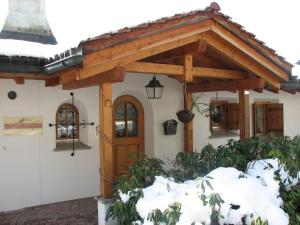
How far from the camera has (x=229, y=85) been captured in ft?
22.1

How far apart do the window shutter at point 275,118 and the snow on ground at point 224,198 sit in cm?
544

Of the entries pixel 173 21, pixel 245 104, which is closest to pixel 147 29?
pixel 173 21

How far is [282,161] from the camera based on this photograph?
4.73 metres

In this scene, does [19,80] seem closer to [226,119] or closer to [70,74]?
[70,74]

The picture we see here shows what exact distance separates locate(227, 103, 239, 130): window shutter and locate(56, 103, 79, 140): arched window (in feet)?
13.1

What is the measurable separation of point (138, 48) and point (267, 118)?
625 cm

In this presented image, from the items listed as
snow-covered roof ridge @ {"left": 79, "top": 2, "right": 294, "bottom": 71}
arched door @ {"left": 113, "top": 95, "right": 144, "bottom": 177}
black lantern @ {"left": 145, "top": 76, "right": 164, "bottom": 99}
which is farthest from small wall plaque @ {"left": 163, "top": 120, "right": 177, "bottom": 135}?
snow-covered roof ridge @ {"left": 79, "top": 2, "right": 294, "bottom": 71}

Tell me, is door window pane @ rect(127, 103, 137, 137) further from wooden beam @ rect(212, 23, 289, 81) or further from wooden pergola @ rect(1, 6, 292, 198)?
wooden beam @ rect(212, 23, 289, 81)

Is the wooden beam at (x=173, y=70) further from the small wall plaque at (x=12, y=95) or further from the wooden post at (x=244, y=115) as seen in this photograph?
the small wall plaque at (x=12, y=95)

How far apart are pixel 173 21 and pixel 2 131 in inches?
136

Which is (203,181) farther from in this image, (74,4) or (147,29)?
(74,4)

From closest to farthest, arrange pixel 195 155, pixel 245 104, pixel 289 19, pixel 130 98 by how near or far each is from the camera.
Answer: pixel 195 155, pixel 245 104, pixel 130 98, pixel 289 19

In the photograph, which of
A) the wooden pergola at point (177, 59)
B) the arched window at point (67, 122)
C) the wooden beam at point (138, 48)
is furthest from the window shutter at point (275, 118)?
the arched window at point (67, 122)

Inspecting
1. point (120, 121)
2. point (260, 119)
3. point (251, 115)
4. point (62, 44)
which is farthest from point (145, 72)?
point (260, 119)
